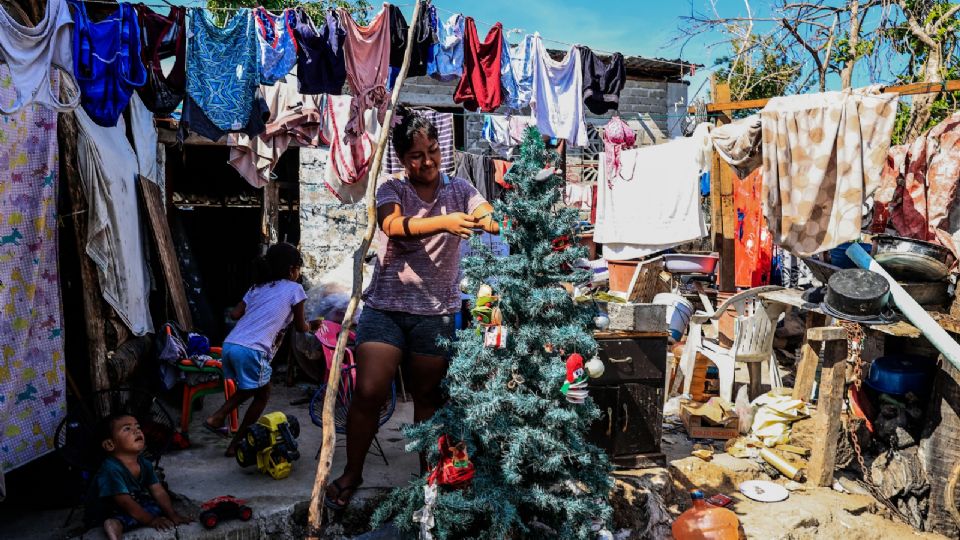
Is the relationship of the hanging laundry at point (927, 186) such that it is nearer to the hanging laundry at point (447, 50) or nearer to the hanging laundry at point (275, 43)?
the hanging laundry at point (447, 50)

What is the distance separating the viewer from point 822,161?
450cm

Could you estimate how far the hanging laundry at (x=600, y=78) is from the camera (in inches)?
244

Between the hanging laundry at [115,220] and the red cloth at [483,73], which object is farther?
the red cloth at [483,73]

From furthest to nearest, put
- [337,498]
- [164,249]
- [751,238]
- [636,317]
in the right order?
[751,238] → [164,249] → [636,317] → [337,498]

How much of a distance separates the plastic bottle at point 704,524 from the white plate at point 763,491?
2.47 ft

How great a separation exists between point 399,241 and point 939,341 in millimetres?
3597

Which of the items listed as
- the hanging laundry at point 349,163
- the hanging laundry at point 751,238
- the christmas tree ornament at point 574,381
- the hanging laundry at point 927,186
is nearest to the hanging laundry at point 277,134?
the hanging laundry at point 349,163

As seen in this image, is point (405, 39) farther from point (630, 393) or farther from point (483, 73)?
point (630, 393)

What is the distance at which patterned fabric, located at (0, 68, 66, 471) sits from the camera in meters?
3.30

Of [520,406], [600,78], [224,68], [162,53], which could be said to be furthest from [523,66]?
[520,406]

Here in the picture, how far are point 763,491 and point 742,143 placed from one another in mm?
2664

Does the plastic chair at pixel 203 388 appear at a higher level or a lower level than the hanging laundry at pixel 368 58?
lower

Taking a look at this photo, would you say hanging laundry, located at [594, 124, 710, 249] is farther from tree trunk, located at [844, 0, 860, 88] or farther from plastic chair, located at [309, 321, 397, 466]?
plastic chair, located at [309, 321, 397, 466]

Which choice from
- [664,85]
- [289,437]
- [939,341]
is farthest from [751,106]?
[664,85]
